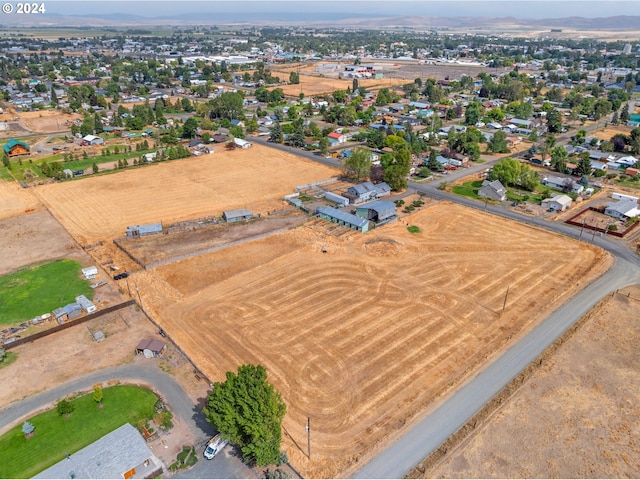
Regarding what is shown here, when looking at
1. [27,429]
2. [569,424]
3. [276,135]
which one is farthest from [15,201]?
[569,424]

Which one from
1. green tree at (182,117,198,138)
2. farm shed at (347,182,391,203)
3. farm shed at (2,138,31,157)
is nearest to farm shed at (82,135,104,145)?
farm shed at (2,138,31,157)

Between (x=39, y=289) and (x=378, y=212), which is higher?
(x=378, y=212)

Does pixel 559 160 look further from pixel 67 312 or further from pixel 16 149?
pixel 16 149

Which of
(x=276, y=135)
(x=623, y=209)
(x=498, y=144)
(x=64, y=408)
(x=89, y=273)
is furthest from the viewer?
(x=276, y=135)

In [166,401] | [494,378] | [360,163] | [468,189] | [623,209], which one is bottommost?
[166,401]

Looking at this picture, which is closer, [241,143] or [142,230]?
[142,230]

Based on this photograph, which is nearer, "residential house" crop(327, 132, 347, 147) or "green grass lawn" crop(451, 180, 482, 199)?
"green grass lawn" crop(451, 180, 482, 199)

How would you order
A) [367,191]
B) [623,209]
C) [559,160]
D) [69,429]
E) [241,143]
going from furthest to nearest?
[241,143] < [559,160] < [367,191] < [623,209] < [69,429]

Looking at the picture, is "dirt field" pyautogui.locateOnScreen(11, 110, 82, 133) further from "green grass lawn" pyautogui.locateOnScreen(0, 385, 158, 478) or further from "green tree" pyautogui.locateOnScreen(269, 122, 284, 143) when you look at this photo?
"green grass lawn" pyautogui.locateOnScreen(0, 385, 158, 478)
